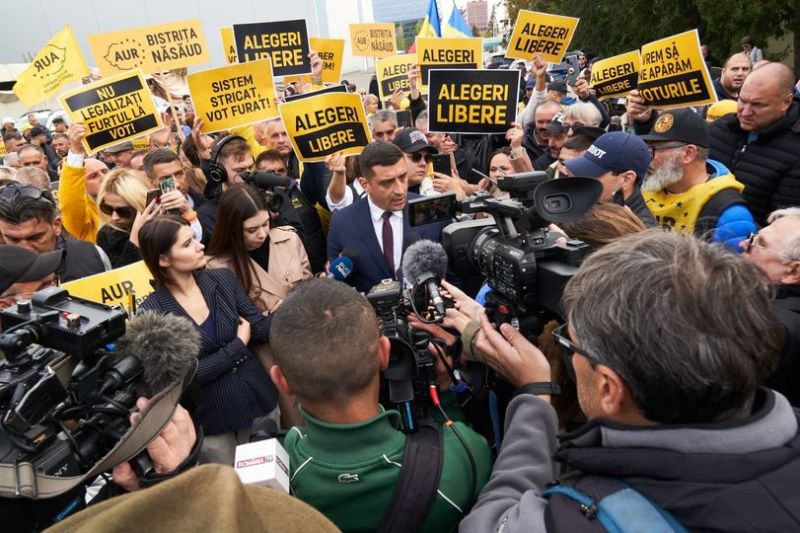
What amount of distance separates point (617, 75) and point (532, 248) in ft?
18.5

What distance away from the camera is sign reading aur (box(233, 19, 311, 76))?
6812 mm

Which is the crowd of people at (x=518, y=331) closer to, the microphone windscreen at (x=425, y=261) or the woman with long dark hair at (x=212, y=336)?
the woman with long dark hair at (x=212, y=336)

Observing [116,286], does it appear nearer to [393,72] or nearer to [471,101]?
[471,101]

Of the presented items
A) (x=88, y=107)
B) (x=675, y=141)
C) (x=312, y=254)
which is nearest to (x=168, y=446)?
(x=312, y=254)

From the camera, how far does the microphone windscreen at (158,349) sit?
1.95 m

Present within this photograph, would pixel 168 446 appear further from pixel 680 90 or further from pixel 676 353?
pixel 680 90

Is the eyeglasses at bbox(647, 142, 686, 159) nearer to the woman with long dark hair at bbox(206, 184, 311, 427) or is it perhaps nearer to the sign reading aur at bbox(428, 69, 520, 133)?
the sign reading aur at bbox(428, 69, 520, 133)

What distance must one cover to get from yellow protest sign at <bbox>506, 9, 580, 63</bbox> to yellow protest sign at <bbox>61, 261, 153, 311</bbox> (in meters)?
5.27

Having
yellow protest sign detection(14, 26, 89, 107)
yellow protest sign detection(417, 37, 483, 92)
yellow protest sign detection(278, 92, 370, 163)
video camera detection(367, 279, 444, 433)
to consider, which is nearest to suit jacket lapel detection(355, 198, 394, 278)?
yellow protest sign detection(278, 92, 370, 163)

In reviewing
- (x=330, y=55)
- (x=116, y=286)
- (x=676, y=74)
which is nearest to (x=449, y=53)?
(x=330, y=55)

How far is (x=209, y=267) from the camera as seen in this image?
343 cm

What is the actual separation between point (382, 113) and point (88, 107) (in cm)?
278

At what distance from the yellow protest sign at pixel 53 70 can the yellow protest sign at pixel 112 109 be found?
4.96 ft

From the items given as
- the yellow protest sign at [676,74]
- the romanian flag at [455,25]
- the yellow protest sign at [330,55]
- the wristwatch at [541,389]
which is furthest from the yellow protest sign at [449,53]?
the wristwatch at [541,389]
